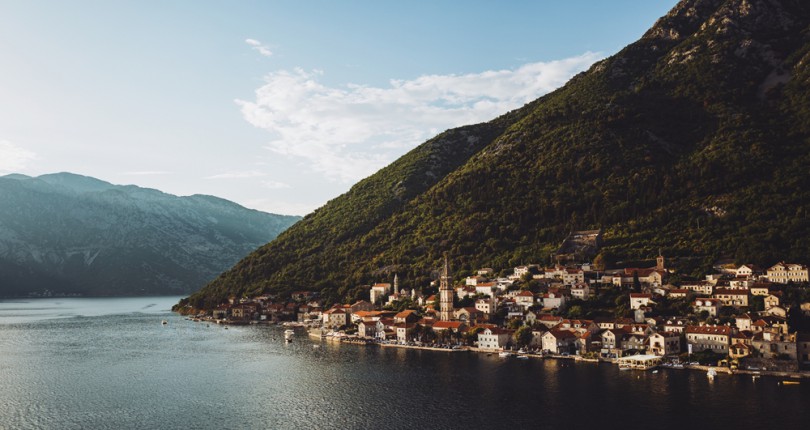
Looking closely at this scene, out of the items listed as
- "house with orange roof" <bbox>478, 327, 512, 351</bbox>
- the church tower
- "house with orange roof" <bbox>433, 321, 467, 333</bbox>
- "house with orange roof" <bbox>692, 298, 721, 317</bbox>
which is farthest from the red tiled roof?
the church tower

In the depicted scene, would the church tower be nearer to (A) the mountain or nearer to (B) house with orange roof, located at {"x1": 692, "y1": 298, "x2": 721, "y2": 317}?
(A) the mountain

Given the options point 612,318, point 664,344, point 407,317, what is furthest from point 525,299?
point 664,344

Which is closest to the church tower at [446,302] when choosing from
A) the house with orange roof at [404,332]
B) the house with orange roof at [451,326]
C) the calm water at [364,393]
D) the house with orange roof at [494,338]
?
the house with orange roof at [451,326]

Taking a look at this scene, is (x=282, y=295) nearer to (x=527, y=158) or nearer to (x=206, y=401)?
(x=527, y=158)

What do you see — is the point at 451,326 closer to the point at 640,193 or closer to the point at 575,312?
the point at 575,312

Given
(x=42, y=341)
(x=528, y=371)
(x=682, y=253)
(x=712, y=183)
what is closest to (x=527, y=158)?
(x=712, y=183)
